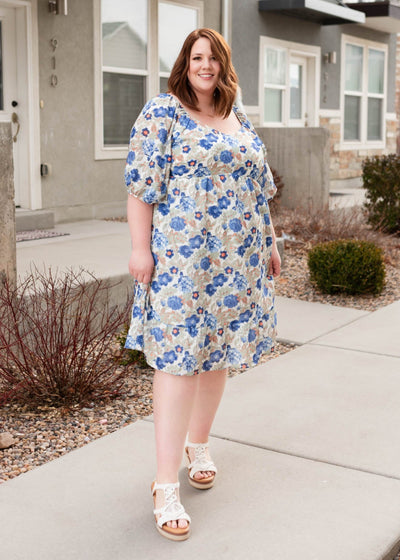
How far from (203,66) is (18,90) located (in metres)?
6.35

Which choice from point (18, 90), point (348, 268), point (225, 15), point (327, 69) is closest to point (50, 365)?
point (348, 268)

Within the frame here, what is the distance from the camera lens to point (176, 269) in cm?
276

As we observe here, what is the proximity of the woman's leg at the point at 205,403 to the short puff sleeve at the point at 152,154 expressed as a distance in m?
0.72

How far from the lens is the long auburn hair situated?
2.85 metres

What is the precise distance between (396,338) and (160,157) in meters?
3.23

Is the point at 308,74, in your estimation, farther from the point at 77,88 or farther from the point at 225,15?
the point at 77,88

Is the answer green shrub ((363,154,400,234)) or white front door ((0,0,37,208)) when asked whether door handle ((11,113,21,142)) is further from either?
green shrub ((363,154,400,234))

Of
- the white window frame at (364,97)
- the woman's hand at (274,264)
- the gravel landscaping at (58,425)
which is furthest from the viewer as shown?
the white window frame at (364,97)

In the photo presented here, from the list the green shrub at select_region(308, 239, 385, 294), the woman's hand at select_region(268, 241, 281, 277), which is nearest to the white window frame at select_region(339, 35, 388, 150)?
the green shrub at select_region(308, 239, 385, 294)

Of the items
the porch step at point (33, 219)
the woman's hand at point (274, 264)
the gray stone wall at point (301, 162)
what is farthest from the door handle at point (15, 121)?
the woman's hand at point (274, 264)

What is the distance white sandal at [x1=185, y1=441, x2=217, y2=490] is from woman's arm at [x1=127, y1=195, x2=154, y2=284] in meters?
0.77

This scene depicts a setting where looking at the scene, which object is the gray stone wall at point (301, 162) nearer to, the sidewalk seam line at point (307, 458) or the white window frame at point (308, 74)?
the white window frame at point (308, 74)

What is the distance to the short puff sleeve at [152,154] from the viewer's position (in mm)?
2740

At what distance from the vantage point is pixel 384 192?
9219 mm
